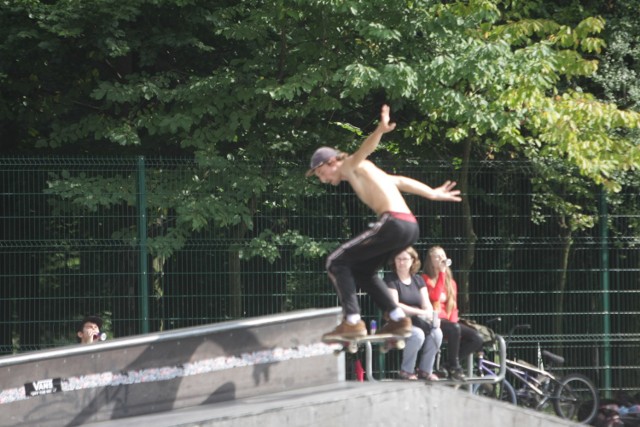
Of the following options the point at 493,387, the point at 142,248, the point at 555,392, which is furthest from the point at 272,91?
the point at 555,392

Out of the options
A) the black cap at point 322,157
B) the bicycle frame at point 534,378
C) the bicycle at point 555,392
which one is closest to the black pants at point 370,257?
the black cap at point 322,157

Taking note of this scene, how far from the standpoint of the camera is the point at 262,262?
1123cm

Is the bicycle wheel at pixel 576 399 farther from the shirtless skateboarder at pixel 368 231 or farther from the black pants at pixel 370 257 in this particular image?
the black pants at pixel 370 257

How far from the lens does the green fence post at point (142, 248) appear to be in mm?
10891

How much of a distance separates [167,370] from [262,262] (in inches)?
135

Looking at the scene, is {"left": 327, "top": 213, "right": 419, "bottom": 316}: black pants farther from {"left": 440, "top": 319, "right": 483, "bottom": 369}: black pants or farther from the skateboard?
{"left": 440, "top": 319, "right": 483, "bottom": 369}: black pants

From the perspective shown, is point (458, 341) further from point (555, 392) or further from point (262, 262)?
point (262, 262)

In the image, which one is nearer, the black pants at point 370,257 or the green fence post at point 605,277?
the black pants at point 370,257

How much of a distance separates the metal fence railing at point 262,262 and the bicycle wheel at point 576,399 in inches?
28.7

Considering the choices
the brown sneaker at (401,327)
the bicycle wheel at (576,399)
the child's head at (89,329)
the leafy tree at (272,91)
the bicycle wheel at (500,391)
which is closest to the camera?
the brown sneaker at (401,327)

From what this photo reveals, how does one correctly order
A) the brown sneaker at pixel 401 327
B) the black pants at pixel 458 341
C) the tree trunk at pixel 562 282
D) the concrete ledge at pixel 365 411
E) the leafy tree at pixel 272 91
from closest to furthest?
the concrete ledge at pixel 365 411 → the brown sneaker at pixel 401 327 → the black pants at pixel 458 341 → the leafy tree at pixel 272 91 → the tree trunk at pixel 562 282

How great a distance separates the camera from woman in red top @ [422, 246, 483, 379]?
30.8ft

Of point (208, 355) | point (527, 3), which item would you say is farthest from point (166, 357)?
point (527, 3)

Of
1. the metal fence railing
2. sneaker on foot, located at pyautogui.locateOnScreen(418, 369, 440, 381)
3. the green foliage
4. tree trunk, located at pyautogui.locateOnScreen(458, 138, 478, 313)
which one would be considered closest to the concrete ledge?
sneaker on foot, located at pyautogui.locateOnScreen(418, 369, 440, 381)
